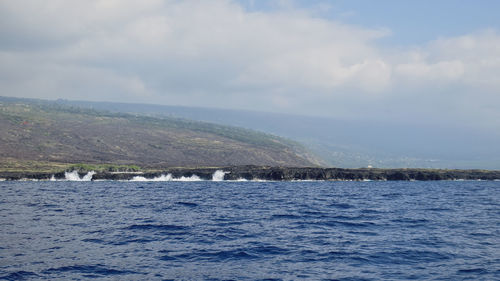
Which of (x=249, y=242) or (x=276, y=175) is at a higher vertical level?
(x=276, y=175)

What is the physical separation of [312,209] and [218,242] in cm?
2068

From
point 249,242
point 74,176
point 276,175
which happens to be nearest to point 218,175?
point 276,175

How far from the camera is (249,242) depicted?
31422 millimetres

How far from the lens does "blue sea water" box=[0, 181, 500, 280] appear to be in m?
24.0

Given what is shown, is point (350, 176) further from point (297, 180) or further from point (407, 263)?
point (407, 263)

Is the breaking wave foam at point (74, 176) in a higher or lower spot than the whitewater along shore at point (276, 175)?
lower

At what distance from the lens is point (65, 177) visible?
125375 mm

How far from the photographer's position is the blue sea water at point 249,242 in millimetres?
23969

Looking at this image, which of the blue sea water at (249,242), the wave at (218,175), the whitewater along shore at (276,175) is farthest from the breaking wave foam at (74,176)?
the blue sea water at (249,242)

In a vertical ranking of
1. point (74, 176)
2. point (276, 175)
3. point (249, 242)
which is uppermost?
point (276, 175)

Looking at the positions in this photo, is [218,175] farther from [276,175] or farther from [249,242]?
[249,242]

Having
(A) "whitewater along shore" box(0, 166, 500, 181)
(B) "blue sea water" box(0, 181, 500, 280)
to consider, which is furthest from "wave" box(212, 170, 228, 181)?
(B) "blue sea water" box(0, 181, 500, 280)

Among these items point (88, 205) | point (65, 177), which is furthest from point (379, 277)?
point (65, 177)

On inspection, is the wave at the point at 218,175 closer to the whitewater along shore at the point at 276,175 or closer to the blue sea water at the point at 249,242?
the whitewater along shore at the point at 276,175
